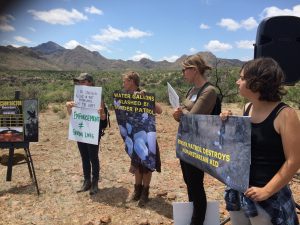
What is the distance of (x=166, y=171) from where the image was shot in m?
7.63

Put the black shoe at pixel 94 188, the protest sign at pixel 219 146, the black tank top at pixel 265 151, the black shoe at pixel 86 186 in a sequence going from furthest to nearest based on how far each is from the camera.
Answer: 1. the black shoe at pixel 86 186
2. the black shoe at pixel 94 188
3. the protest sign at pixel 219 146
4. the black tank top at pixel 265 151

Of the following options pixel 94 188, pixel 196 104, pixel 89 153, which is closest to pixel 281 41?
pixel 196 104

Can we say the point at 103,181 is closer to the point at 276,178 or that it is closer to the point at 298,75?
the point at 298,75

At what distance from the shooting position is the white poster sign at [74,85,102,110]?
5794mm

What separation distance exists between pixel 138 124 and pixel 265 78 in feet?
9.77

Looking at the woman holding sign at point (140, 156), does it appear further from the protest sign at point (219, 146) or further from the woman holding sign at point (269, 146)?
the woman holding sign at point (269, 146)

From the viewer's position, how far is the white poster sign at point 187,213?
416cm

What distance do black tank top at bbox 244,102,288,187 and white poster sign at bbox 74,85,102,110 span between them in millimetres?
3339

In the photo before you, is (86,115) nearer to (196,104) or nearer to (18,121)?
(18,121)

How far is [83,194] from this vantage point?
6.27 metres

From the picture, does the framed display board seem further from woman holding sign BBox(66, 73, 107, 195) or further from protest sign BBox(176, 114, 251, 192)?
protest sign BBox(176, 114, 251, 192)

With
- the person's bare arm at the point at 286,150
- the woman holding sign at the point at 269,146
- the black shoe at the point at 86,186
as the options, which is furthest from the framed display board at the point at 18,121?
the person's bare arm at the point at 286,150

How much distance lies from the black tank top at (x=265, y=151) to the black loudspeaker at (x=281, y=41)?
1308 mm

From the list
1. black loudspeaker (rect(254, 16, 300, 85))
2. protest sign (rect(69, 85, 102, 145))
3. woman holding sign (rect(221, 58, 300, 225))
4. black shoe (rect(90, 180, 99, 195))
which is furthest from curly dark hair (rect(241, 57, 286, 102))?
black shoe (rect(90, 180, 99, 195))
